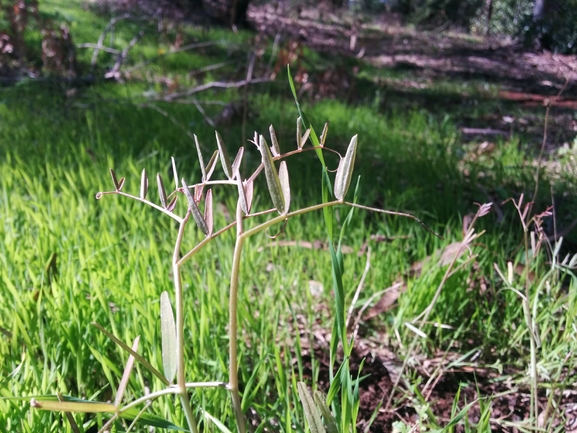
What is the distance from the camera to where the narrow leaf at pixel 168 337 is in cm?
50

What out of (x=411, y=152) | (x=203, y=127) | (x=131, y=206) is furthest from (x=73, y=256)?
(x=411, y=152)

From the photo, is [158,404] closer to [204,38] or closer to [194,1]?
[204,38]

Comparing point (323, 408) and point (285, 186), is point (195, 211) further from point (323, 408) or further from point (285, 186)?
point (323, 408)

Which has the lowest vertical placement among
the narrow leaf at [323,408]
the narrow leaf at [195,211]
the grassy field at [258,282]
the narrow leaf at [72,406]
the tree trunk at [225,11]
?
the grassy field at [258,282]

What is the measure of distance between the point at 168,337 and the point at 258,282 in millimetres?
857

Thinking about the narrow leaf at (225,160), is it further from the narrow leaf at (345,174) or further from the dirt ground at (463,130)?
the dirt ground at (463,130)

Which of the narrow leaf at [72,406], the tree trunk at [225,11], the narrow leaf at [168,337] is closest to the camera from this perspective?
the narrow leaf at [72,406]

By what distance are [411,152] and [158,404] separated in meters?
2.27

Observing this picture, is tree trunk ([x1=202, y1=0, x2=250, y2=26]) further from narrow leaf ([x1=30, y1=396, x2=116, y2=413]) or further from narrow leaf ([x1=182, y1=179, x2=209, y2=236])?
narrow leaf ([x1=30, y1=396, x2=116, y2=413])

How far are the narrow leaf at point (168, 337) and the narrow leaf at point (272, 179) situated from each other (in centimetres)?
16

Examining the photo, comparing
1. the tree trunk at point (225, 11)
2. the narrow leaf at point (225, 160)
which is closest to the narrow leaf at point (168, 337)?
the narrow leaf at point (225, 160)

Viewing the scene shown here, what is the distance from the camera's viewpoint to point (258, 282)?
1357 mm

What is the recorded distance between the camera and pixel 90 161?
7.11 feet

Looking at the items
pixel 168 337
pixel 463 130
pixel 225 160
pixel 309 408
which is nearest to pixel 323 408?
pixel 309 408
